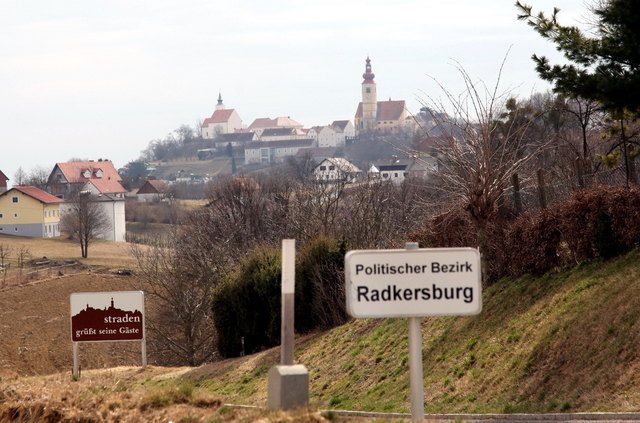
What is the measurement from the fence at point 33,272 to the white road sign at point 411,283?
6168 cm

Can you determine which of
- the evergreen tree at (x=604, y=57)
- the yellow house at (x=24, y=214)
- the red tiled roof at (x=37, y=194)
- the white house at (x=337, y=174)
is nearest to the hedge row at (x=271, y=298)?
the evergreen tree at (x=604, y=57)

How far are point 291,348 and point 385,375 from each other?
13.0 m

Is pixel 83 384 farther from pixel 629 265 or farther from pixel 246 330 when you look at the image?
pixel 246 330

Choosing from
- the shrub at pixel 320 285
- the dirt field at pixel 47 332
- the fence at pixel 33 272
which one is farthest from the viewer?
the fence at pixel 33 272

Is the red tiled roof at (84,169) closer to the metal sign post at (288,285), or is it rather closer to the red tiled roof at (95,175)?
the red tiled roof at (95,175)

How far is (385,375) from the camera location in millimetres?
22172

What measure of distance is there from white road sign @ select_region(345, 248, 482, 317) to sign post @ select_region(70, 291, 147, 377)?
18.6 metres

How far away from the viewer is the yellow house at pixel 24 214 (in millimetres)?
133125

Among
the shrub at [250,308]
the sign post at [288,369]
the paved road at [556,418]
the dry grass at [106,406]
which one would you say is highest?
the sign post at [288,369]

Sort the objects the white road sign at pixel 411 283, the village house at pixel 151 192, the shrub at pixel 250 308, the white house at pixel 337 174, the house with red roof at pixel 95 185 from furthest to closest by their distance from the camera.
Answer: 1. the village house at pixel 151 192
2. the house with red roof at pixel 95 185
3. the white house at pixel 337 174
4. the shrub at pixel 250 308
5. the white road sign at pixel 411 283

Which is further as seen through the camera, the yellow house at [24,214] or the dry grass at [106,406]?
the yellow house at [24,214]

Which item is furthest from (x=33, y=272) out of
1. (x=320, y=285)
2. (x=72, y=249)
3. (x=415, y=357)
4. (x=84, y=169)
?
(x=84, y=169)

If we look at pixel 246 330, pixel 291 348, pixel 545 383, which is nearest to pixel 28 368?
pixel 246 330

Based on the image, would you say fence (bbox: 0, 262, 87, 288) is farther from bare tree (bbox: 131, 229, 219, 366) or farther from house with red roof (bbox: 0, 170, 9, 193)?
house with red roof (bbox: 0, 170, 9, 193)
